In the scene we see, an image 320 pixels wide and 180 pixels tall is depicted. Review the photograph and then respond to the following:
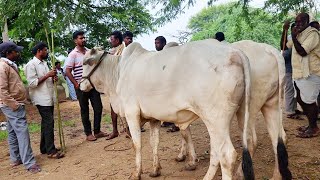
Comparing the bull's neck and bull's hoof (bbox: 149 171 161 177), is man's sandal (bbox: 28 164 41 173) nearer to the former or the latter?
the bull's neck

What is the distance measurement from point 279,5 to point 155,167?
4012 millimetres

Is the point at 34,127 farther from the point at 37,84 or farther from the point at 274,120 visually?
the point at 274,120

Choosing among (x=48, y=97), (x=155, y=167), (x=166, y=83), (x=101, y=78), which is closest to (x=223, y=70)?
(x=166, y=83)

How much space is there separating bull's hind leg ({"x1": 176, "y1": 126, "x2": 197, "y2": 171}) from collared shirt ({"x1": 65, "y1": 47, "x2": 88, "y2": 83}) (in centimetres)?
259

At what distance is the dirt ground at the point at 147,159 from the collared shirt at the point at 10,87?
115cm

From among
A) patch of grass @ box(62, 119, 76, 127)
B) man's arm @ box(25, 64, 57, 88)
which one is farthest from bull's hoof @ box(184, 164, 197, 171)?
patch of grass @ box(62, 119, 76, 127)

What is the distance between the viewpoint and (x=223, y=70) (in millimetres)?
3482

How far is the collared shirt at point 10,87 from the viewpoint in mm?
5018

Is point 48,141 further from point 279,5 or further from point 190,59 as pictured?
point 279,5

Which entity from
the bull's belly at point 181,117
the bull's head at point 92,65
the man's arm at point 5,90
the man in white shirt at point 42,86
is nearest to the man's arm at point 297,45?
the bull's belly at point 181,117

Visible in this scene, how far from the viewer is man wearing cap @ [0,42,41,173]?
505 cm

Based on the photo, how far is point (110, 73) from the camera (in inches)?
207

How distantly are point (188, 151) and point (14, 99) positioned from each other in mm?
2790

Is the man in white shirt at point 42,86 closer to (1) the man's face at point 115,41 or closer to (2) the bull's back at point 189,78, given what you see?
(1) the man's face at point 115,41
